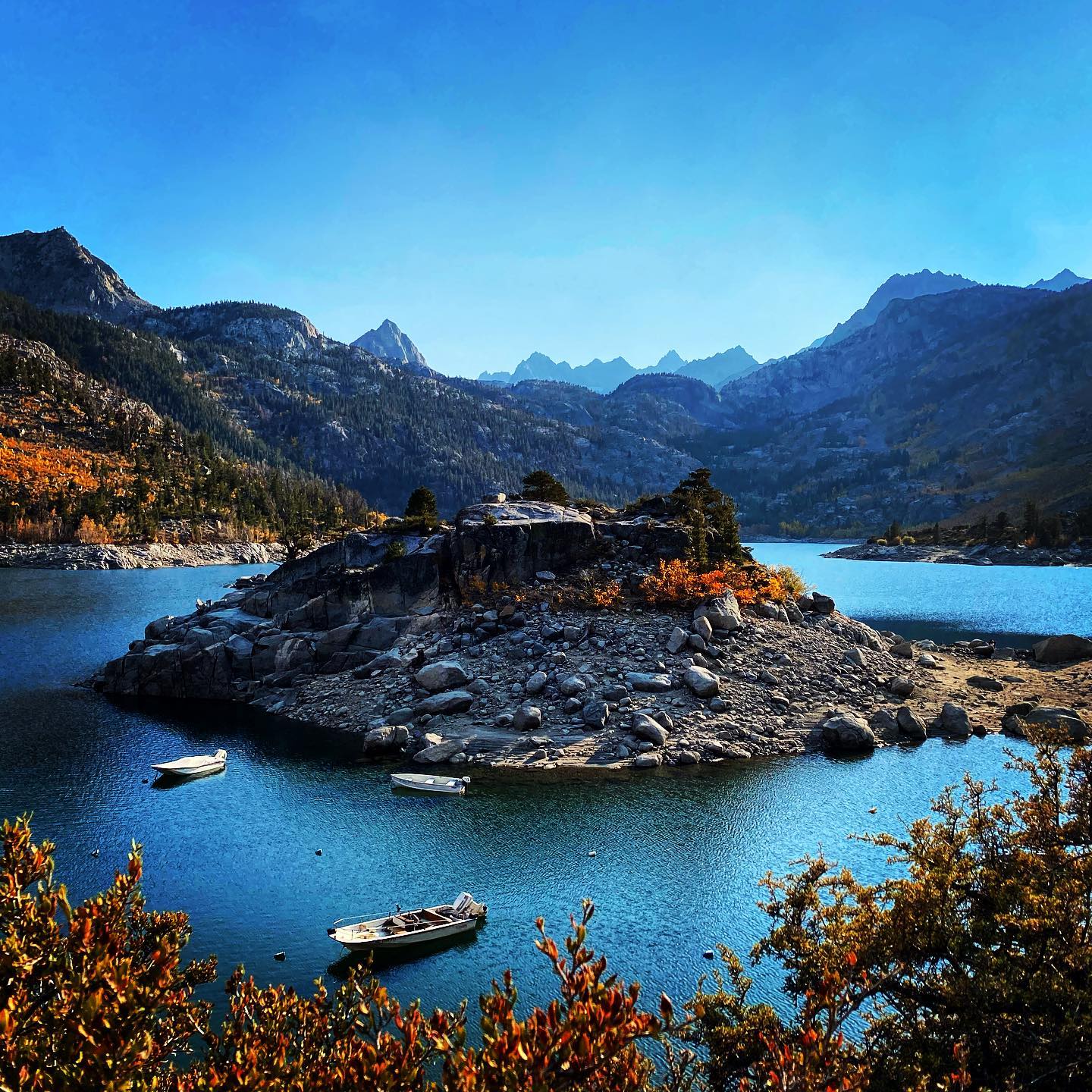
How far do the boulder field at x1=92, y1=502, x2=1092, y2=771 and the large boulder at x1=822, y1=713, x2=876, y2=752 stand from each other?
77 mm

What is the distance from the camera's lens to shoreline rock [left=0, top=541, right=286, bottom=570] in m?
110

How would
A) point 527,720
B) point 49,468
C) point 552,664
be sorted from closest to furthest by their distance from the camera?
point 527,720 < point 552,664 < point 49,468

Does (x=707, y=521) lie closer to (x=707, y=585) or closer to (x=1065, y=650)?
(x=707, y=585)

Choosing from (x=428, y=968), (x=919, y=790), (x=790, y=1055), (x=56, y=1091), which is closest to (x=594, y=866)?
(x=428, y=968)

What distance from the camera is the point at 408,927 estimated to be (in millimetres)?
18438

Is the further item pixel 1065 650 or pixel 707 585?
pixel 1065 650

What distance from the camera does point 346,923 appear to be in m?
19.4

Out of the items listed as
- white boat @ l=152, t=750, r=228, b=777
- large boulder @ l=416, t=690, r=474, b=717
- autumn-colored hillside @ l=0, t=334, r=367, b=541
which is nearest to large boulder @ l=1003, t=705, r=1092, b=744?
large boulder @ l=416, t=690, r=474, b=717

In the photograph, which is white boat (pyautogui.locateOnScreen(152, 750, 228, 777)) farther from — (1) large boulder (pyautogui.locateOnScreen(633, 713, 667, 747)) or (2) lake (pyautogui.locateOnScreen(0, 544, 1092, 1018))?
(1) large boulder (pyautogui.locateOnScreen(633, 713, 667, 747))

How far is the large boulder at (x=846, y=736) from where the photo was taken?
3278cm

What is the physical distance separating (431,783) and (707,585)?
922 inches

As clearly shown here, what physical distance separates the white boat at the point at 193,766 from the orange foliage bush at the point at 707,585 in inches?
1028

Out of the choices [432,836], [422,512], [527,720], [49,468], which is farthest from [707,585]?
[49,468]

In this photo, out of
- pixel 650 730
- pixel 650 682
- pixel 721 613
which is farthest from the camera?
pixel 721 613
